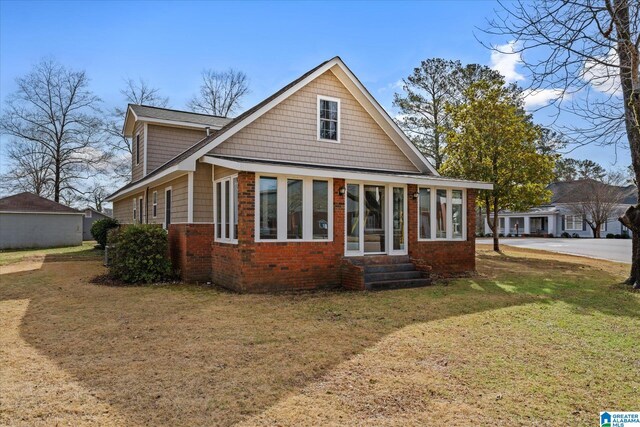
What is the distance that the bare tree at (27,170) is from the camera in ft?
112

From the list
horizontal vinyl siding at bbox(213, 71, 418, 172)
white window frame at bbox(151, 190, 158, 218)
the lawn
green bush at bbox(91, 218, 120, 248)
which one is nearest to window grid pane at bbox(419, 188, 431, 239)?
horizontal vinyl siding at bbox(213, 71, 418, 172)

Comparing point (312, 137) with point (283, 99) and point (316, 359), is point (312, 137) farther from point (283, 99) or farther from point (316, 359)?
point (316, 359)

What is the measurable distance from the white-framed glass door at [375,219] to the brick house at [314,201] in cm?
3

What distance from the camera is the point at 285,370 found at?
4.63 m

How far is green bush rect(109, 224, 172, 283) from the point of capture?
11094 mm

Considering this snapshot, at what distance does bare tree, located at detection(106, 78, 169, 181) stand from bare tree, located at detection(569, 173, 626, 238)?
137ft

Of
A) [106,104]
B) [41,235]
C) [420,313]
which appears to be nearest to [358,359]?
[420,313]

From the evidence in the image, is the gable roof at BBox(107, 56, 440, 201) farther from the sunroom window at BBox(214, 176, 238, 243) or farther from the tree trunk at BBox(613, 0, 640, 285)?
the tree trunk at BBox(613, 0, 640, 285)

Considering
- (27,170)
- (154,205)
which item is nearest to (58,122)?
(27,170)

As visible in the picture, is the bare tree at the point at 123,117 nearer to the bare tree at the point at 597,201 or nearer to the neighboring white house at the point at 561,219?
the neighboring white house at the point at 561,219

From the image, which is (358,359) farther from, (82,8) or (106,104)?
(106,104)

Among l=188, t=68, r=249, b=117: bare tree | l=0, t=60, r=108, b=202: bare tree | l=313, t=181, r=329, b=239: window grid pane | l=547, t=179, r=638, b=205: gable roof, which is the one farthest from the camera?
l=547, t=179, r=638, b=205: gable roof

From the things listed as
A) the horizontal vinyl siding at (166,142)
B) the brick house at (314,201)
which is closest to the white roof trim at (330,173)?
the brick house at (314,201)

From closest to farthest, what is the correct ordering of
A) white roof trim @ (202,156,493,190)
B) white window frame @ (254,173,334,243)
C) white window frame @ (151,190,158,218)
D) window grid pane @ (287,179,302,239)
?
white roof trim @ (202,156,493,190)
white window frame @ (254,173,334,243)
window grid pane @ (287,179,302,239)
white window frame @ (151,190,158,218)
